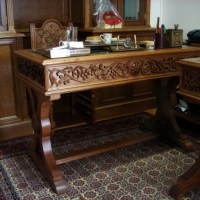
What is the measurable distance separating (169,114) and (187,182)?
0.81 meters

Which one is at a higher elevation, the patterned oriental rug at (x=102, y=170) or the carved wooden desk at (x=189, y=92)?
the carved wooden desk at (x=189, y=92)

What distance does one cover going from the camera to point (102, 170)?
2.16m

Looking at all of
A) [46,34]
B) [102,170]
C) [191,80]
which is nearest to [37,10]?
[46,34]

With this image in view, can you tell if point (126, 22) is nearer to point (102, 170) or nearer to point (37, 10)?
point (37, 10)

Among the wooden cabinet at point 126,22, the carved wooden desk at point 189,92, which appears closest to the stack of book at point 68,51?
the carved wooden desk at point 189,92

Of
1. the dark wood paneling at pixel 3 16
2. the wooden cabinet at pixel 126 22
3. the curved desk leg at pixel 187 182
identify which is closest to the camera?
the curved desk leg at pixel 187 182

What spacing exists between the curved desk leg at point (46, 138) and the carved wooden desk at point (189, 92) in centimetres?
70

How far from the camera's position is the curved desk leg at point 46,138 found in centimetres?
190

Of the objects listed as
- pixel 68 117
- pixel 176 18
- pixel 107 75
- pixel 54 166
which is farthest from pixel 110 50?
pixel 176 18

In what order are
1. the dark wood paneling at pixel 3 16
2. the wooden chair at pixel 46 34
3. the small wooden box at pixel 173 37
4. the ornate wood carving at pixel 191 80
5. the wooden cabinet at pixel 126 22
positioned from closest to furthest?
the ornate wood carving at pixel 191 80, the small wooden box at pixel 173 37, the dark wood paneling at pixel 3 16, the wooden chair at pixel 46 34, the wooden cabinet at pixel 126 22

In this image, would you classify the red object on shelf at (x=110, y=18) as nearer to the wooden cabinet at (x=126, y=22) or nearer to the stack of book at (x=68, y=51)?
the wooden cabinet at (x=126, y=22)

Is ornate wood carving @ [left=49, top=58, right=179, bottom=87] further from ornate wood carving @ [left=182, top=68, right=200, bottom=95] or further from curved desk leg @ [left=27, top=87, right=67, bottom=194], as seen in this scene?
ornate wood carving @ [left=182, top=68, right=200, bottom=95]

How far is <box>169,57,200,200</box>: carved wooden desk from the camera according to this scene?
1658mm

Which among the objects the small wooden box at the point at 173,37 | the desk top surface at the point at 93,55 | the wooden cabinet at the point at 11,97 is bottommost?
the wooden cabinet at the point at 11,97
